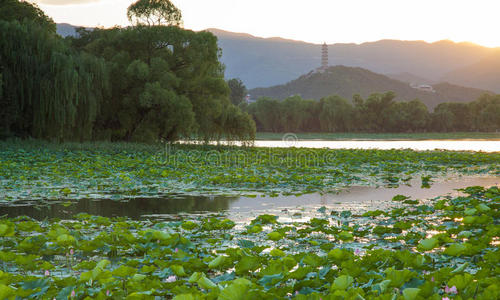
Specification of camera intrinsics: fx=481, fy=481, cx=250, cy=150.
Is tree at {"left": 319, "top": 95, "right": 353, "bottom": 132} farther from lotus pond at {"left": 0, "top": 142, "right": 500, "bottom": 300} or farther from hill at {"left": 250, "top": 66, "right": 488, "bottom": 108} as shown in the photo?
lotus pond at {"left": 0, "top": 142, "right": 500, "bottom": 300}

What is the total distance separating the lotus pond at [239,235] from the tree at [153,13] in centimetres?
1457

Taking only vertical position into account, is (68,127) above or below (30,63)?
below

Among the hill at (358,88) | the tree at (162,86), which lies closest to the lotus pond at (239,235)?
the tree at (162,86)

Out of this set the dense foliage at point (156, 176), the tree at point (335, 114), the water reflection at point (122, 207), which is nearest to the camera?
the water reflection at point (122, 207)

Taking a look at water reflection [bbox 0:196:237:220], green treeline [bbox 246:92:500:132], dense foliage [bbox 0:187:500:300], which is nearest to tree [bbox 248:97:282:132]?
green treeline [bbox 246:92:500:132]

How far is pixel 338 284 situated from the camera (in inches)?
119

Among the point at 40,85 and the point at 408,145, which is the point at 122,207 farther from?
Result: the point at 408,145

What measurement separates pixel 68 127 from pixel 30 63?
3084mm

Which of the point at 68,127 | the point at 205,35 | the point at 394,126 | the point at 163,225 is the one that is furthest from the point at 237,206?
the point at 394,126

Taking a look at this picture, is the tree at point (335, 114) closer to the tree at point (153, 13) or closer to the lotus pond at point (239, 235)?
the tree at point (153, 13)

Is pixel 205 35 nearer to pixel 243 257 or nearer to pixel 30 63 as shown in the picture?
pixel 30 63

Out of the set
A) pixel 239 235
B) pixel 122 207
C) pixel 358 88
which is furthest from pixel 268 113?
pixel 239 235

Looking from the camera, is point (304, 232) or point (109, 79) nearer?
point (304, 232)

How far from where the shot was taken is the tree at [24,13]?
2412cm
